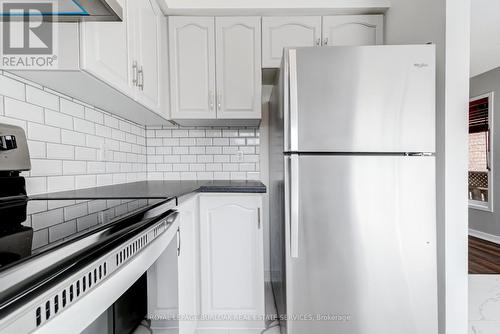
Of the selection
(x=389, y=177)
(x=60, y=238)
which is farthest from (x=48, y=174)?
(x=389, y=177)

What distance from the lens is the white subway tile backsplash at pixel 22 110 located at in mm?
972

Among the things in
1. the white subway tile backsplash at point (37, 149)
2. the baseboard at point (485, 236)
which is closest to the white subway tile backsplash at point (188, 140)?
the white subway tile backsplash at point (37, 149)

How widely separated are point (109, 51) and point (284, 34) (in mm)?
1284

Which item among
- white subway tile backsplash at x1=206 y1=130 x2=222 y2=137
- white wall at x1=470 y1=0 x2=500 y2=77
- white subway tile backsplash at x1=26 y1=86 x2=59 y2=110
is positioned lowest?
white subway tile backsplash at x1=206 y1=130 x2=222 y2=137

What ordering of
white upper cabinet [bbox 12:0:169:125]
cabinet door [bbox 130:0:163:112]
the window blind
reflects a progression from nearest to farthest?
white upper cabinet [bbox 12:0:169:125], cabinet door [bbox 130:0:163:112], the window blind

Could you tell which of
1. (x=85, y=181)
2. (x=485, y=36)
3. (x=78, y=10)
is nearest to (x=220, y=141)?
(x=85, y=181)

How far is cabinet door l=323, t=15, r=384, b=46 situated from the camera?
1836mm

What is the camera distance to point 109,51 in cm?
107

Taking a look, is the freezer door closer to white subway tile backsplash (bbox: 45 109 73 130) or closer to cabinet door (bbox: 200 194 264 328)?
cabinet door (bbox: 200 194 264 328)

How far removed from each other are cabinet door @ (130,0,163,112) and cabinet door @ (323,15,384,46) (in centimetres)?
123

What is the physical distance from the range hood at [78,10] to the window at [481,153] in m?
4.98

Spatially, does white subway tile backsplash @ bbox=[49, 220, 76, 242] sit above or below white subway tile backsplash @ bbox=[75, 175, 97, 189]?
below

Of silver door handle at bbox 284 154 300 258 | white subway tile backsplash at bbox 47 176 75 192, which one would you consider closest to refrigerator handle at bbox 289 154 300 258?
silver door handle at bbox 284 154 300 258

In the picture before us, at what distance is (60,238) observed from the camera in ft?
1.39
